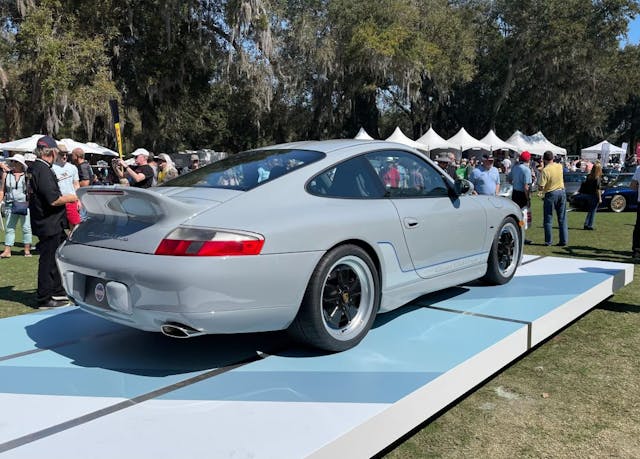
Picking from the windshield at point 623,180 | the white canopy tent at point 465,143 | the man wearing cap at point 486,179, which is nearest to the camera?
the man wearing cap at point 486,179

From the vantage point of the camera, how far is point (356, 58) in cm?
2912

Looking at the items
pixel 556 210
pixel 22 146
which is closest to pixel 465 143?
pixel 556 210

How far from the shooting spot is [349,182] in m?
3.78

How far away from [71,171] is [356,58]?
23.6 meters

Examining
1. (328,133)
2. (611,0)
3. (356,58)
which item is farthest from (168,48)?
(611,0)

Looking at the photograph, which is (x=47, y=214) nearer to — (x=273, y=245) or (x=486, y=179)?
(x=273, y=245)

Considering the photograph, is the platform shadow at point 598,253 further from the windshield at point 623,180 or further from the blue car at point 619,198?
the windshield at point 623,180

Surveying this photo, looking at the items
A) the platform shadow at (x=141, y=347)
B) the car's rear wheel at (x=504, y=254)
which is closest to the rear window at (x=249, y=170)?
the platform shadow at (x=141, y=347)

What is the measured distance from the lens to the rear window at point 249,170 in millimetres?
3516

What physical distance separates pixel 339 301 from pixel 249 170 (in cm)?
109

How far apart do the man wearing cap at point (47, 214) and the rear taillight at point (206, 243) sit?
282 cm

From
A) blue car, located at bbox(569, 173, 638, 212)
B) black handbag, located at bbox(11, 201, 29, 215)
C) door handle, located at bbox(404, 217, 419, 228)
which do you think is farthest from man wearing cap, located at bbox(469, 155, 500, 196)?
blue car, located at bbox(569, 173, 638, 212)

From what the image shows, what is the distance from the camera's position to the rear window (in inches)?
138

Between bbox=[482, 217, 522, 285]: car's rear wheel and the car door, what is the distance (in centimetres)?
35
